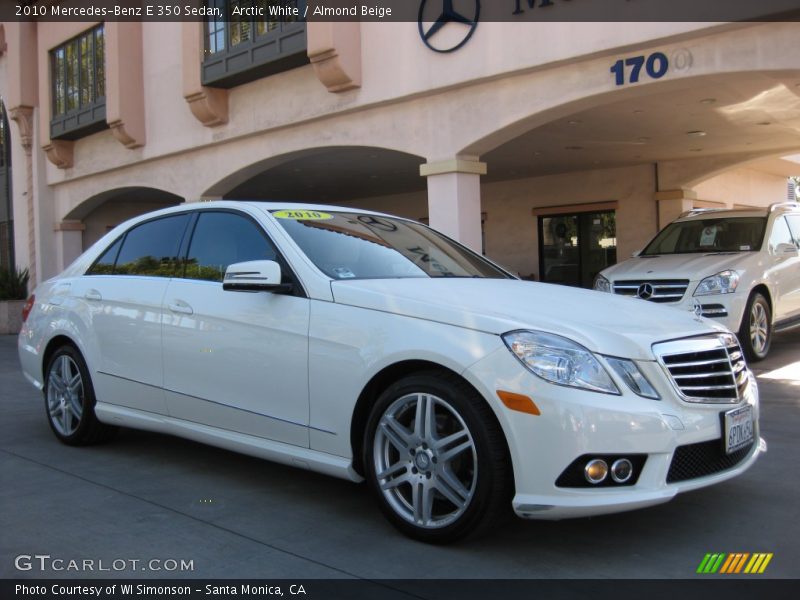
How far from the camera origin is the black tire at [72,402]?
5.51m

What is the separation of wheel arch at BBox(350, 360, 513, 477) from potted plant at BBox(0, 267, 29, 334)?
1756 cm

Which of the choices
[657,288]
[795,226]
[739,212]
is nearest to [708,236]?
[739,212]

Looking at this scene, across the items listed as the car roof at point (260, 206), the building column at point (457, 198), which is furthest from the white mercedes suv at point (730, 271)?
the car roof at point (260, 206)

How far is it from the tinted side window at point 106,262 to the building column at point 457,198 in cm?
602

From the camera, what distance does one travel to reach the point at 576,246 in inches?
762

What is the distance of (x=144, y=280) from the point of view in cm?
514

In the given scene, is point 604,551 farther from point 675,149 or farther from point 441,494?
point 675,149

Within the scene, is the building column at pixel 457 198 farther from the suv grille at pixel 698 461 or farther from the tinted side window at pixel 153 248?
the suv grille at pixel 698 461

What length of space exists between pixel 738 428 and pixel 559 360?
3.26 feet

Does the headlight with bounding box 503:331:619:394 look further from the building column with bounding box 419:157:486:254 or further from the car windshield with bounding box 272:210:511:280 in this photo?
the building column with bounding box 419:157:486:254

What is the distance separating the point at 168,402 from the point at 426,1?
803 centimetres

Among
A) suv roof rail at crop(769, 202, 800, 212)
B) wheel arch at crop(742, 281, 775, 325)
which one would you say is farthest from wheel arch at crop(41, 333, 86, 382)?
suv roof rail at crop(769, 202, 800, 212)

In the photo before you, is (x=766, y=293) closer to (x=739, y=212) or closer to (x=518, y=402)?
(x=739, y=212)
